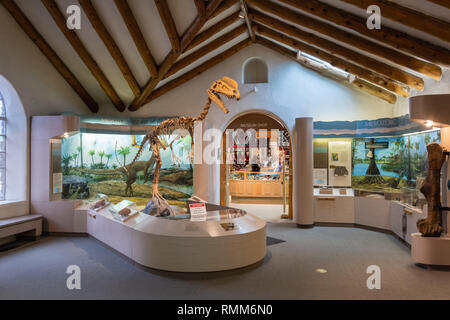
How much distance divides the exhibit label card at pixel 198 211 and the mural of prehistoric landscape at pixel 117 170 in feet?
7.56

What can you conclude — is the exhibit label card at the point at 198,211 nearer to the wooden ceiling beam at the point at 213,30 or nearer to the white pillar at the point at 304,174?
the white pillar at the point at 304,174

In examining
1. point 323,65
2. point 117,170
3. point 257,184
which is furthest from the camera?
point 257,184

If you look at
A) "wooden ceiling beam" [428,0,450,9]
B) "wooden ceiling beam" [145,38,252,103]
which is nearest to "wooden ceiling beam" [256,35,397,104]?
"wooden ceiling beam" [145,38,252,103]

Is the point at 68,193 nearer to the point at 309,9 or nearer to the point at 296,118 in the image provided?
the point at 296,118

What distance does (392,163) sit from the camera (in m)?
6.80

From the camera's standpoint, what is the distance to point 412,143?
6.04m

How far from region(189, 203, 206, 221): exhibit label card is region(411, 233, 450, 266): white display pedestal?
125 inches

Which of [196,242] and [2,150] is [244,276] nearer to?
[196,242]

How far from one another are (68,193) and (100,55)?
3104 mm

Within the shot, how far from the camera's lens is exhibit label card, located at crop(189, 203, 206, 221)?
4.79 metres
